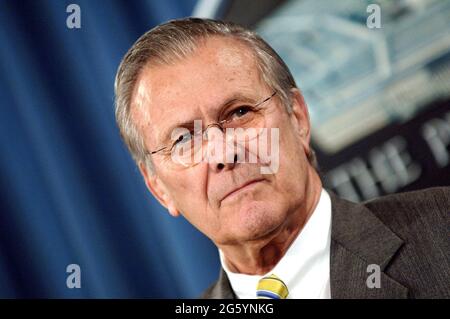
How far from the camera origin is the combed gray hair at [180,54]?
1772mm

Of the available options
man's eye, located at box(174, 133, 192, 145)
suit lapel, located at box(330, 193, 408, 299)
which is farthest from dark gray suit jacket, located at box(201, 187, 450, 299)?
man's eye, located at box(174, 133, 192, 145)

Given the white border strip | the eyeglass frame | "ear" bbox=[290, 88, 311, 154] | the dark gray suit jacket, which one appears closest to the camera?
the dark gray suit jacket

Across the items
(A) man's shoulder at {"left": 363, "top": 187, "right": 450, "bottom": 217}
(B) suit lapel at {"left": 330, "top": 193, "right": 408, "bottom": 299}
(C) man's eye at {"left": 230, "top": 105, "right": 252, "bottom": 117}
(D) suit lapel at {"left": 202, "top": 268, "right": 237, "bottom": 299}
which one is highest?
(C) man's eye at {"left": 230, "top": 105, "right": 252, "bottom": 117}

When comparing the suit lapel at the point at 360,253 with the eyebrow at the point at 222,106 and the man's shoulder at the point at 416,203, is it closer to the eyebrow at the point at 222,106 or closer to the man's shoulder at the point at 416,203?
the man's shoulder at the point at 416,203

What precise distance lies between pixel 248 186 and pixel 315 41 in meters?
0.61

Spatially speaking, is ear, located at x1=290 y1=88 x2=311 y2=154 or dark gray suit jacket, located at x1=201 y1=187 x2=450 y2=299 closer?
dark gray suit jacket, located at x1=201 y1=187 x2=450 y2=299

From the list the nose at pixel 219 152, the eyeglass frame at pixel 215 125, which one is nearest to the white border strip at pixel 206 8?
the eyeglass frame at pixel 215 125

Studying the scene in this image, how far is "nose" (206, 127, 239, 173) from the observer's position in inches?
65.3

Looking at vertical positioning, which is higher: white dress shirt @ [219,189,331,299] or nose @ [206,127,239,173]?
nose @ [206,127,239,173]

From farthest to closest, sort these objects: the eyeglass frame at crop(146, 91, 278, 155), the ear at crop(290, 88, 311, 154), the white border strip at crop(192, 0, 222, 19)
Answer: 1. the white border strip at crop(192, 0, 222, 19)
2. the ear at crop(290, 88, 311, 154)
3. the eyeglass frame at crop(146, 91, 278, 155)

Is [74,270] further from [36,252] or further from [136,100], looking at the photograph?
[136,100]

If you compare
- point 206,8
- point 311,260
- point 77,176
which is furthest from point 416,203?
point 77,176

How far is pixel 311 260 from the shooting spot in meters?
1.77

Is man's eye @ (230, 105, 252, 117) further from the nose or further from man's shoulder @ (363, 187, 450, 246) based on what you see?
man's shoulder @ (363, 187, 450, 246)
